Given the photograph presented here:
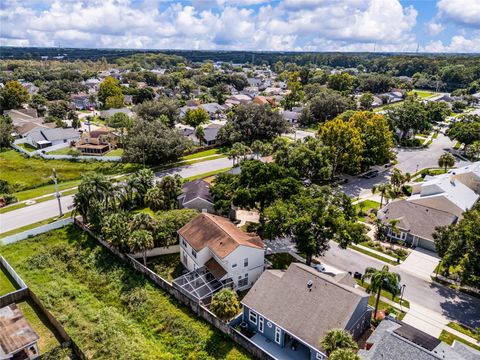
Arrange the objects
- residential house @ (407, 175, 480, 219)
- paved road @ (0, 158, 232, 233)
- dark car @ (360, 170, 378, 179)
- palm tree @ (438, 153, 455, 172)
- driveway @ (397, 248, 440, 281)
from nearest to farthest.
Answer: driveway @ (397, 248, 440, 281)
paved road @ (0, 158, 232, 233)
residential house @ (407, 175, 480, 219)
palm tree @ (438, 153, 455, 172)
dark car @ (360, 170, 378, 179)

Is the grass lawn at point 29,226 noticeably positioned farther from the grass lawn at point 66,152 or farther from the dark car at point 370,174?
the dark car at point 370,174

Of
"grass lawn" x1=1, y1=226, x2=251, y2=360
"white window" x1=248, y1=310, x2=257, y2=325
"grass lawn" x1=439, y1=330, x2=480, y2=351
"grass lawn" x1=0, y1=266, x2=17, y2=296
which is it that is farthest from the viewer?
"grass lawn" x1=0, y1=266, x2=17, y2=296

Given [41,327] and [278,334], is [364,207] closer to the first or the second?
[278,334]

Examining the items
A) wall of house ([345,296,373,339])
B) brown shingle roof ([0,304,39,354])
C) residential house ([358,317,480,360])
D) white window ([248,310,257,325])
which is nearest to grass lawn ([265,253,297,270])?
white window ([248,310,257,325])

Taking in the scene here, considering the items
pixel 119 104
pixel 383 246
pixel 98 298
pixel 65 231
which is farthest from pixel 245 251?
pixel 119 104

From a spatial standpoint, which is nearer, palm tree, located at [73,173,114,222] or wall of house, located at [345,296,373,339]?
wall of house, located at [345,296,373,339]

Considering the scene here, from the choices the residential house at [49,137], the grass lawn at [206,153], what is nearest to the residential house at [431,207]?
the grass lawn at [206,153]

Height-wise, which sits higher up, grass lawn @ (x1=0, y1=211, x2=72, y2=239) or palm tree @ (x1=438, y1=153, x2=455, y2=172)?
palm tree @ (x1=438, y1=153, x2=455, y2=172)

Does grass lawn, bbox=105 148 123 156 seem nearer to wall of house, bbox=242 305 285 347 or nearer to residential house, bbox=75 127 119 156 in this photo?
residential house, bbox=75 127 119 156

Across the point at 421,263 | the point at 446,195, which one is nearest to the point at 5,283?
the point at 421,263
